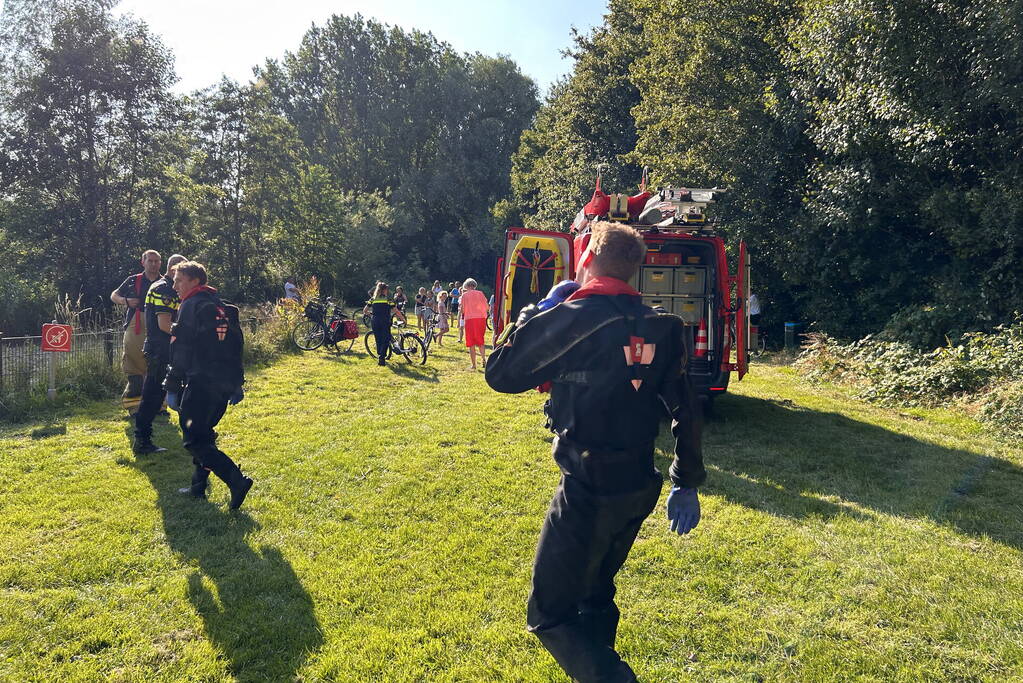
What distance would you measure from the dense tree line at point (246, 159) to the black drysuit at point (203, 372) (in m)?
18.4

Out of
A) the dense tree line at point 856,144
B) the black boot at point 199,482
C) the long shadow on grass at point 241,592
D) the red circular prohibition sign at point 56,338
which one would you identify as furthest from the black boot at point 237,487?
the dense tree line at point 856,144

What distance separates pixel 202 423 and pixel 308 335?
1080 cm

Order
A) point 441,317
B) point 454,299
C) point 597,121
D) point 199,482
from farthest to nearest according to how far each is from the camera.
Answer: point 597,121 → point 454,299 → point 441,317 → point 199,482

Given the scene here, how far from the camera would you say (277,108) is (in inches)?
2183

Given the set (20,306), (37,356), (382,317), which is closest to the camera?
(37,356)

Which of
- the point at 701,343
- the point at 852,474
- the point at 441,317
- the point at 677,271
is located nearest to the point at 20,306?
the point at 441,317

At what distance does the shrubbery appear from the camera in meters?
8.71

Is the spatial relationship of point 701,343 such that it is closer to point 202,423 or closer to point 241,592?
point 202,423

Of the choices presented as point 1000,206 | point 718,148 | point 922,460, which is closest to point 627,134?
point 718,148

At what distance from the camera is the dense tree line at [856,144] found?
9.91 meters

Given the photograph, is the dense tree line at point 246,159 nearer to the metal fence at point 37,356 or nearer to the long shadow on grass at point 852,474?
the metal fence at point 37,356

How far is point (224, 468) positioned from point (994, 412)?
31.8 ft

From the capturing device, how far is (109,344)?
10148 millimetres


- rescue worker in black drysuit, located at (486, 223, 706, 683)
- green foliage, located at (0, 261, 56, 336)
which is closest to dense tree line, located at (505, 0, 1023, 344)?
rescue worker in black drysuit, located at (486, 223, 706, 683)
